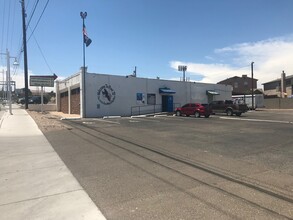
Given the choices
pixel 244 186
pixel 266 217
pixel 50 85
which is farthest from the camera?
pixel 50 85

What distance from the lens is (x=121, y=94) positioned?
3609 centimetres

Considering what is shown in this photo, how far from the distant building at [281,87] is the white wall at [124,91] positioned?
39.0 meters

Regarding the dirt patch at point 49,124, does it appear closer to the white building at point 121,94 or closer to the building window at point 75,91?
the white building at point 121,94

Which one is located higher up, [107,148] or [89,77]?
[89,77]

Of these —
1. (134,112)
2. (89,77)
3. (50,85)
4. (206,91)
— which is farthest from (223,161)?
(206,91)

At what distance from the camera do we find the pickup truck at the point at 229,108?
34.3 meters

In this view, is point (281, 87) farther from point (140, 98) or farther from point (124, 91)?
point (124, 91)

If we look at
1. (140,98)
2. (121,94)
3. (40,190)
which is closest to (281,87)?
(140,98)

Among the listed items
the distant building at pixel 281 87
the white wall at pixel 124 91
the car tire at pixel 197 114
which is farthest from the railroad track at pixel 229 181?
the distant building at pixel 281 87

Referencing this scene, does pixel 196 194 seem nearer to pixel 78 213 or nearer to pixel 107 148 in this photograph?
pixel 78 213

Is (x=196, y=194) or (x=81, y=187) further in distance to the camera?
(x=81, y=187)

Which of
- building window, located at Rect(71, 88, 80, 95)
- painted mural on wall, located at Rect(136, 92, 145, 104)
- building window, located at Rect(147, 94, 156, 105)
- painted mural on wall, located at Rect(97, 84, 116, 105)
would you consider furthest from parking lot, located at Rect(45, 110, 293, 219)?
building window, located at Rect(147, 94, 156, 105)

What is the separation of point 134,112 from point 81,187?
30.8 m

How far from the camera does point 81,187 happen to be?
6.44m
